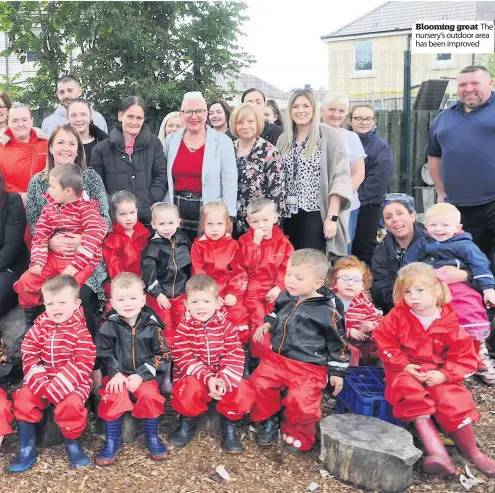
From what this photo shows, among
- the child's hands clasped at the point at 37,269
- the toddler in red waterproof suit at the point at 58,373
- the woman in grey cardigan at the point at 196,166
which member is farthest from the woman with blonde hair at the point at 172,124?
the toddler in red waterproof suit at the point at 58,373

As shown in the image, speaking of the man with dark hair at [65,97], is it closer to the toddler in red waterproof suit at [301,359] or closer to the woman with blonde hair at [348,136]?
the woman with blonde hair at [348,136]

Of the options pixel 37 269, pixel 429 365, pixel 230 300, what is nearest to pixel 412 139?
pixel 230 300

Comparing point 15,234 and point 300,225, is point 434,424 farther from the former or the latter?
point 15,234

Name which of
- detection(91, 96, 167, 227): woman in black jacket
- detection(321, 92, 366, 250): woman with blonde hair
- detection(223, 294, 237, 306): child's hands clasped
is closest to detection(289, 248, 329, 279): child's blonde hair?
detection(223, 294, 237, 306): child's hands clasped

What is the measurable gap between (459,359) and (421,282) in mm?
520

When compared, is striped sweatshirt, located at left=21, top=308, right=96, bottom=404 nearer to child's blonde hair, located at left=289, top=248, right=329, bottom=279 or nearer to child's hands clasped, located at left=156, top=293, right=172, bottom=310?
child's hands clasped, located at left=156, top=293, right=172, bottom=310

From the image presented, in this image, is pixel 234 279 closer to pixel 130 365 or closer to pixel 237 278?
pixel 237 278

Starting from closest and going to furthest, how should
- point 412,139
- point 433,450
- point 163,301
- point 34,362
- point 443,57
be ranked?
point 433,450
point 34,362
point 163,301
point 412,139
point 443,57

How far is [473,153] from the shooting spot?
497 cm

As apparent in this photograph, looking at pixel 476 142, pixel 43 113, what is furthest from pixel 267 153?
pixel 43 113

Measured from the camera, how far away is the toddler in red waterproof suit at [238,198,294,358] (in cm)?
429

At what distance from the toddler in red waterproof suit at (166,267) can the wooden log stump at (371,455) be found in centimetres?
149

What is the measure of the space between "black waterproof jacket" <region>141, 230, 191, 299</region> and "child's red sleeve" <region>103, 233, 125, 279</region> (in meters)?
0.20

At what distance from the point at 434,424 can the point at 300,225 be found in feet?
6.57
